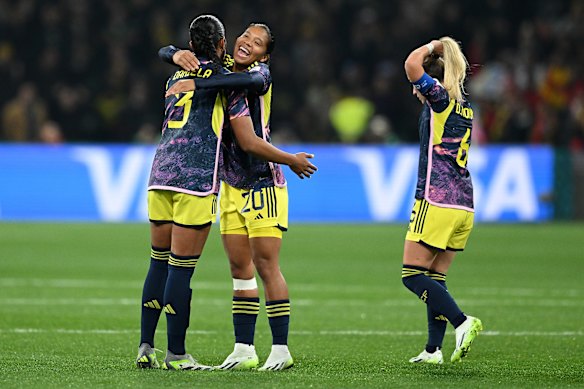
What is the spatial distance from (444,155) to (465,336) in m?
1.22

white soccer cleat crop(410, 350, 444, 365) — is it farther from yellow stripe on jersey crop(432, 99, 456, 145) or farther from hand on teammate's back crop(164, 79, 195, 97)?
hand on teammate's back crop(164, 79, 195, 97)

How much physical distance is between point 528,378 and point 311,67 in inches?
729

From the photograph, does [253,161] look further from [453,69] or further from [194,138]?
[453,69]

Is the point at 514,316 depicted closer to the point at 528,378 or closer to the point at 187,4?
the point at 528,378

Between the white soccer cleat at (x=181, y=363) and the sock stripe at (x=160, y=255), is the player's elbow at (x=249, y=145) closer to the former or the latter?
the sock stripe at (x=160, y=255)

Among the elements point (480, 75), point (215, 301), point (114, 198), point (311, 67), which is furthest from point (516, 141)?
point (215, 301)

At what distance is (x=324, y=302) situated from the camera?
1098 centimetres

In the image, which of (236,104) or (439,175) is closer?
(236,104)

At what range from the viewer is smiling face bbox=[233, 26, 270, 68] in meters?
7.12

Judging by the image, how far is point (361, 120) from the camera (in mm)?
24094

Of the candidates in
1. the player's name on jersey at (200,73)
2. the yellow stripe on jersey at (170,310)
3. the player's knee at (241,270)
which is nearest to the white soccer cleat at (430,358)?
the player's knee at (241,270)

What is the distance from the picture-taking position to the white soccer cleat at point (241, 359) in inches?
279

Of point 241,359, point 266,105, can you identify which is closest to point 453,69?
point 266,105

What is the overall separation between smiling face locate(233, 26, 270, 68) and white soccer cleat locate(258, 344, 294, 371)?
1759mm
